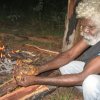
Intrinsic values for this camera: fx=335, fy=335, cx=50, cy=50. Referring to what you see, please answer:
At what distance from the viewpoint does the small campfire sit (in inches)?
204

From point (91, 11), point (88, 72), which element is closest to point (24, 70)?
point (88, 72)

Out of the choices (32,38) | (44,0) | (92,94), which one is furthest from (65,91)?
→ (44,0)

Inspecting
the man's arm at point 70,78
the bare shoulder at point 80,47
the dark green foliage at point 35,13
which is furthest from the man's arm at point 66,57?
the dark green foliage at point 35,13

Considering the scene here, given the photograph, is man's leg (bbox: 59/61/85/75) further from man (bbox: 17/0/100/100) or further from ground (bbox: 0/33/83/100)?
ground (bbox: 0/33/83/100)

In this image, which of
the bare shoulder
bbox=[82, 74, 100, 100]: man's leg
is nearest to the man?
bbox=[82, 74, 100, 100]: man's leg

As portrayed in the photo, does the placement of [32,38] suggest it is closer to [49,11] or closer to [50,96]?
[50,96]

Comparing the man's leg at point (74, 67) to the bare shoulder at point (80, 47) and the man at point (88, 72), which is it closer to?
the bare shoulder at point (80, 47)

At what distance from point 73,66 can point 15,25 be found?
21.5 feet

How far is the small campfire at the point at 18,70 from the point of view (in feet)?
17.0

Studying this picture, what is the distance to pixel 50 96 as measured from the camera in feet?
18.7

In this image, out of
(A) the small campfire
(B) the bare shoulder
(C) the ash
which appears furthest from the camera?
(C) the ash

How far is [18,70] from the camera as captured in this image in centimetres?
503

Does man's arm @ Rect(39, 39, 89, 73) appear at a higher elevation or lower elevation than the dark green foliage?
higher

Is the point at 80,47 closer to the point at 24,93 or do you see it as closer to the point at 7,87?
the point at 24,93
